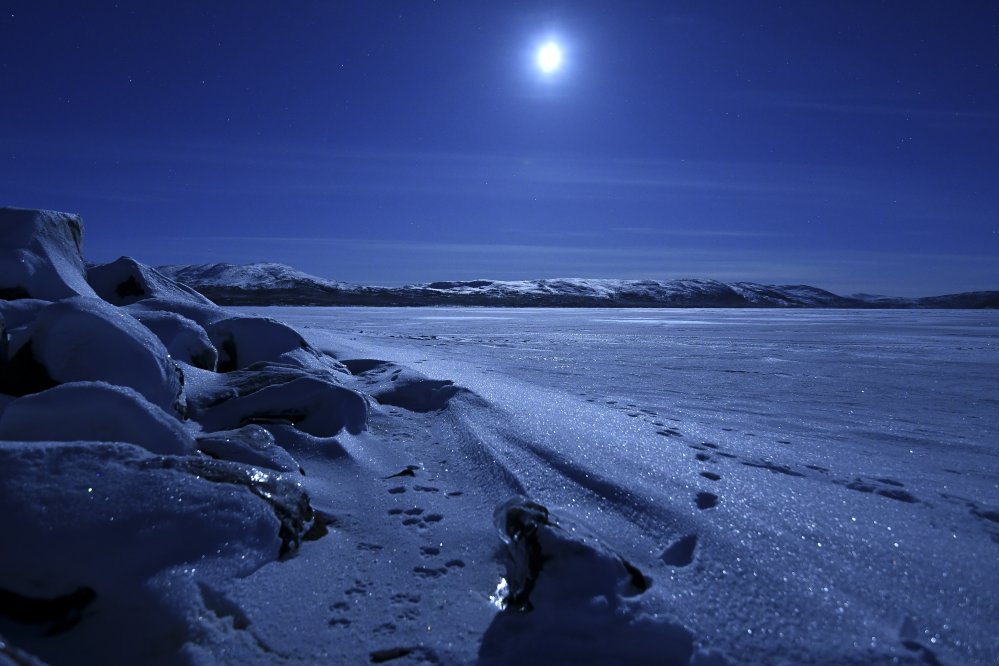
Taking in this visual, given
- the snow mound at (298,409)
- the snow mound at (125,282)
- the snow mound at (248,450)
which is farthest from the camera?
the snow mound at (125,282)

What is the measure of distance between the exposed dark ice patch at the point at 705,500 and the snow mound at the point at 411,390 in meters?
1.91

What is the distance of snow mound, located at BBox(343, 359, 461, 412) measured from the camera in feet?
12.5

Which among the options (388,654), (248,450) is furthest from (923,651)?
(248,450)

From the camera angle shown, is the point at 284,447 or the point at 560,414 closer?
the point at 284,447

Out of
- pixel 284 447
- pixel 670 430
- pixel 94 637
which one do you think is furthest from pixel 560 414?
pixel 94 637

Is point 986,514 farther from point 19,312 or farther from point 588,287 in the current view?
point 588,287

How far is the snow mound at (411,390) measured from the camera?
3.81 meters

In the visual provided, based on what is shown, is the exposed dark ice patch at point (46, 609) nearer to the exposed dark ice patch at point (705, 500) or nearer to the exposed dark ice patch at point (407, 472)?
the exposed dark ice patch at point (407, 472)

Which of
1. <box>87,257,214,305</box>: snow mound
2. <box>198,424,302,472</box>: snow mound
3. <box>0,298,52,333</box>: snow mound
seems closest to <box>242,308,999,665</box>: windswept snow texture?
<box>198,424,302,472</box>: snow mound

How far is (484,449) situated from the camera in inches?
107

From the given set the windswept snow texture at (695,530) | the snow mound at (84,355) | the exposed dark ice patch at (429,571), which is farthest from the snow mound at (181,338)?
the exposed dark ice patch at (429,571)

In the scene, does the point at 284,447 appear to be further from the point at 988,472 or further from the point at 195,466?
the point at 988,472

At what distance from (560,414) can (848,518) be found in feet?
5.59

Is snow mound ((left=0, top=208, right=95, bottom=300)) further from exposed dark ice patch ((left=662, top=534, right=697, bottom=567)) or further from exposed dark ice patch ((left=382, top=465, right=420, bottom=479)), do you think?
exposed dark ice patch ((left=662, top=534, right=697, bottom=567))
